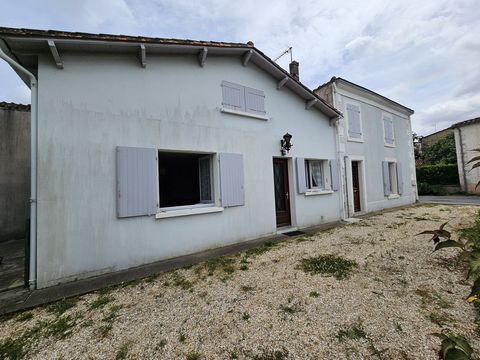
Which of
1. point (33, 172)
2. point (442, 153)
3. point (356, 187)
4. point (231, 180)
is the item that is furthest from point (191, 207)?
point (442, 153)

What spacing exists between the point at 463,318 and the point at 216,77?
632 centimetres

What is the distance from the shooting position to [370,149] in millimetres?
9984

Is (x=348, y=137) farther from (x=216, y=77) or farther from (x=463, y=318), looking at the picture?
(x=463, y=318)

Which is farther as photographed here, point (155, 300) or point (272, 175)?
point (272, 175)

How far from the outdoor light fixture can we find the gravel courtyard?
3651mm

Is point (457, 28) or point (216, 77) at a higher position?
point (457, 28)

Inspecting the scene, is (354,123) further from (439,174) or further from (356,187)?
(439,174)

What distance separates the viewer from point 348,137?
9.13 m

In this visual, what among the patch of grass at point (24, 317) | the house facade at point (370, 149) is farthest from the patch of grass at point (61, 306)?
the house facade at point (370, 149)

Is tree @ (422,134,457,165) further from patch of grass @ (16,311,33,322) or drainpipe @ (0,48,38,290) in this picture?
patch of grass @ (16,311,33,322)

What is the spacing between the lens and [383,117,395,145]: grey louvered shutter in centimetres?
1091

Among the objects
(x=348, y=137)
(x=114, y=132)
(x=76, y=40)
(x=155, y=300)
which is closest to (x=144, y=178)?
(x=114, y=132)

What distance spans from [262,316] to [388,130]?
38.3 feet

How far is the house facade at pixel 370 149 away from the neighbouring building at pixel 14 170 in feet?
35.9
